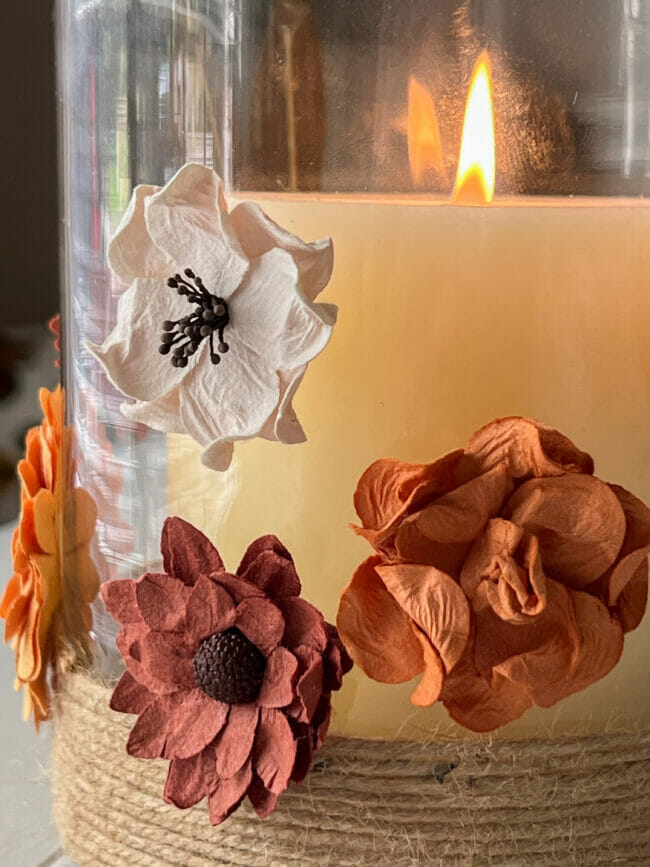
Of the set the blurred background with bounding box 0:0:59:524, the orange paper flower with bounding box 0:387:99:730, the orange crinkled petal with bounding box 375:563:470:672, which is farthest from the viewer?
the blurred background with bounding box 0:0:59:524

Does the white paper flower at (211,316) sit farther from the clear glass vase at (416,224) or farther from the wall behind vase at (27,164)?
the wall behind vase at (27,164)

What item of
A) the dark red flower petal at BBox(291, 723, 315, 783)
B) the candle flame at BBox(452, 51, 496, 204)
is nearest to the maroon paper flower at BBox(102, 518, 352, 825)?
the dark red flower petal at BBox(291, 723, 315, 783)

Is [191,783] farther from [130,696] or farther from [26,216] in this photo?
[26,216]

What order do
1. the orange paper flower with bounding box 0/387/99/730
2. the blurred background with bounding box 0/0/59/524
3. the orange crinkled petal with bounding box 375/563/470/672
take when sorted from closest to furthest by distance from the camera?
the orange crinkled petal with bounding box 375/563/470/672, the orange paper flower with bounding box 0/387/99/730, the blurred background with bounding box 0/0/59/524

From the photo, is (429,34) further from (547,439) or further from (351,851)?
(351,851)

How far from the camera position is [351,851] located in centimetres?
33

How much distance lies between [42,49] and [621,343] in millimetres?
826

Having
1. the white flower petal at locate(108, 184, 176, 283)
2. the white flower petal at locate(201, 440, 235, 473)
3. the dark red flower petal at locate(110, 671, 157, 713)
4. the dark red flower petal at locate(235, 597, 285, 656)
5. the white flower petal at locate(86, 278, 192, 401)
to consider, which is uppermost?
the white flower petal at locate(108, 184, 176, 283)

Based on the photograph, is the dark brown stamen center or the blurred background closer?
the dark brown stamen center

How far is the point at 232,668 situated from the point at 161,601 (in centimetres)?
3

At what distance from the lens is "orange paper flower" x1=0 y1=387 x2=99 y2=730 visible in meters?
0.40

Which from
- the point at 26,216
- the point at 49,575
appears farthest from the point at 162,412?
the point at 26,216

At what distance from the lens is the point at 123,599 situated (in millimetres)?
332

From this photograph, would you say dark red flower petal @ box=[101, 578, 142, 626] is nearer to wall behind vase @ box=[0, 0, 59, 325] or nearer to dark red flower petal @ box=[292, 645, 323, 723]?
dark red flower petal @ box=[292, 645, 323, 723]
